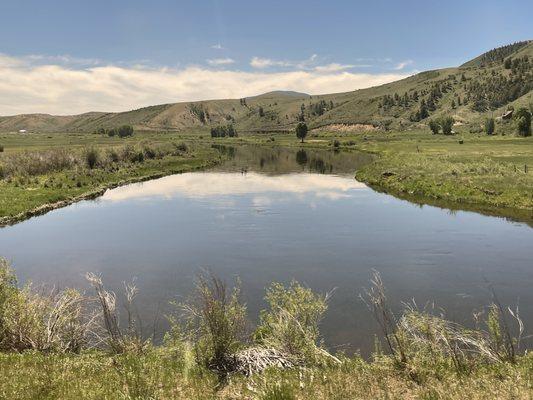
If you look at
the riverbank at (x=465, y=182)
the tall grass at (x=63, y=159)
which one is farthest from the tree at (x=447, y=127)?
the tall grass at (x=63, y=159)

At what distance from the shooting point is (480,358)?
15.7 metres

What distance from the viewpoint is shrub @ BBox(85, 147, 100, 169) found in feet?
296

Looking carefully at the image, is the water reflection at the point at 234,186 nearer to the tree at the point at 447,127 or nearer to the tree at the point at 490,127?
the tree at the point at 490,127

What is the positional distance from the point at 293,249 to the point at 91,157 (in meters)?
66.6

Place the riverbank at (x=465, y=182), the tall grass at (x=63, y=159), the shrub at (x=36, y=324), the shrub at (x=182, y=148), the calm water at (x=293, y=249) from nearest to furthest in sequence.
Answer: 1. the shrub at (x=36, y=324)
2. the calm water at (x=293, y=249)
3. the riverbank at (x=465, y=182)
4. the tall grass at (x=63, y=159)
5. the shrub at (x=182, y=148)

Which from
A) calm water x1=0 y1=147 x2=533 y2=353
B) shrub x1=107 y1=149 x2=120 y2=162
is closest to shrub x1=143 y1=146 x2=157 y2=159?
shrub x1=107 y1=149 x2=120 y2=162

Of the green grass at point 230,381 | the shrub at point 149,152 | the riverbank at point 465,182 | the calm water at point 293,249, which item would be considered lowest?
the calm water at point 293,249

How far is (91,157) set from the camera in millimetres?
90875

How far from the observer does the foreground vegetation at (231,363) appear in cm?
1274

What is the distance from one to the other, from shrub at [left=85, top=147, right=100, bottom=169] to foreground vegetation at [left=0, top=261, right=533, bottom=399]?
76.3 meters

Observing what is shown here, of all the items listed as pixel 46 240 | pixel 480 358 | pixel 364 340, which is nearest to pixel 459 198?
pixel 364 340

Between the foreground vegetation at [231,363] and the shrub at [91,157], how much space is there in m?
76.3

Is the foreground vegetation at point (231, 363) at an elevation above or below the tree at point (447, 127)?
below

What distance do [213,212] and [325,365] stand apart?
40258 millimetres
